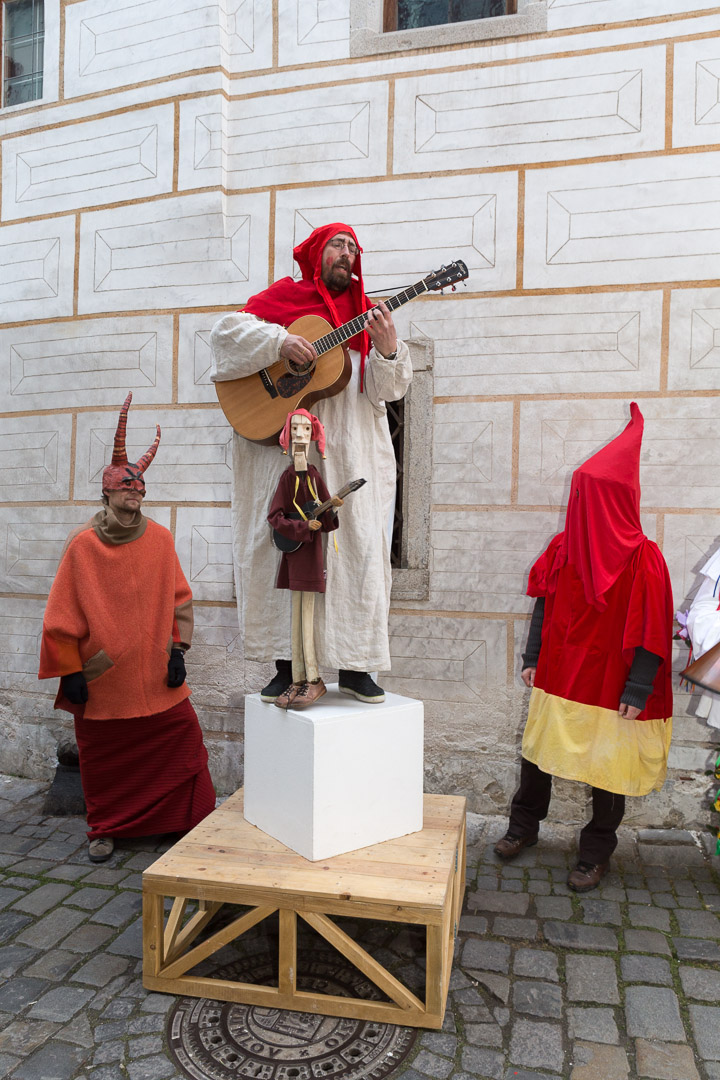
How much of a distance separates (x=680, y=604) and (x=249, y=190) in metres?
3.40

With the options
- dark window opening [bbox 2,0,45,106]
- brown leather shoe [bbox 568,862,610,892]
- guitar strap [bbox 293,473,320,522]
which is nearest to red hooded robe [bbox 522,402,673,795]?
brown leather shoe [bbox 568,862,610,892]

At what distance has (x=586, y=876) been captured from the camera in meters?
3.48

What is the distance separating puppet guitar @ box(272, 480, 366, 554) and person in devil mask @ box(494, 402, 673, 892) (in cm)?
125

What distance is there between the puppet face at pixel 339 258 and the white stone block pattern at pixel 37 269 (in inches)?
109

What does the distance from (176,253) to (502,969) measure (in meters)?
4.18

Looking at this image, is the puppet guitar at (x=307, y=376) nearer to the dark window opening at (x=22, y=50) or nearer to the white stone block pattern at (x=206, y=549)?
the white stone block pattern at (x=206, y=549)

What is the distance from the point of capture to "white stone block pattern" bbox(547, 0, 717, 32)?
4016 mm

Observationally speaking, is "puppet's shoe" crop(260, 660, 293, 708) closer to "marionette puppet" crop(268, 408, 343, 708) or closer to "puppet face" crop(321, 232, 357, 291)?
"marionette puppet" crop(268, 408, 343, 708)

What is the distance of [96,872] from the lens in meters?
3.68

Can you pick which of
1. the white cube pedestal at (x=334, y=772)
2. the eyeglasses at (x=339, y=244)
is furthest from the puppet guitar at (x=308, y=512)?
the eyeglasses at (x=339, y=244)

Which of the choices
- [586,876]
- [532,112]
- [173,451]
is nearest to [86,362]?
[173,451]

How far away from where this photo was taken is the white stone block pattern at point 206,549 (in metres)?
4.69

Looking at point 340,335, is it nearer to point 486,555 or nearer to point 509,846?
point 486,555

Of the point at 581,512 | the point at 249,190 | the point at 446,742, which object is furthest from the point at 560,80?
the point at 446,742
